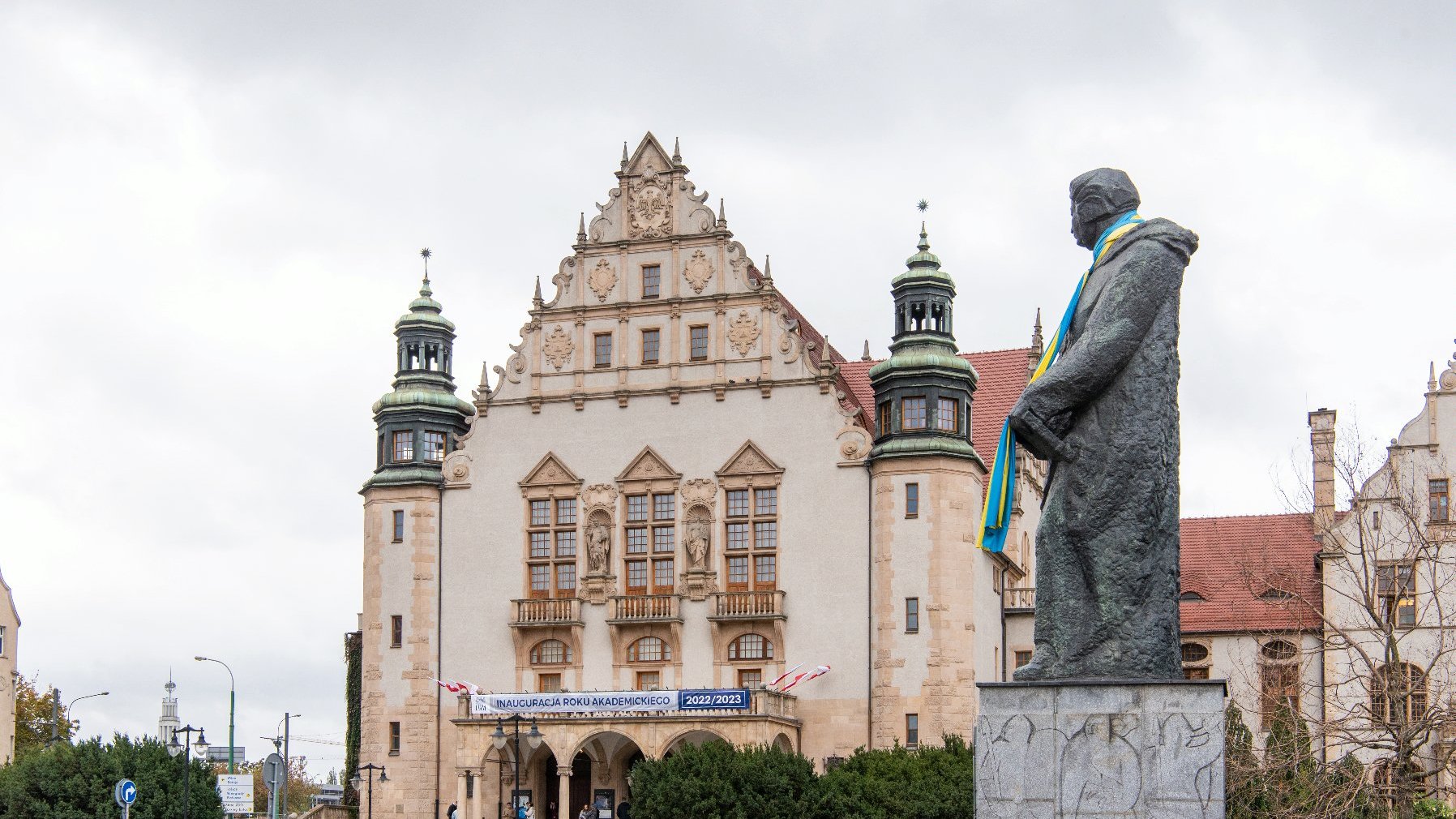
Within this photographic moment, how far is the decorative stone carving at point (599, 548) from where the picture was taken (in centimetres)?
5188

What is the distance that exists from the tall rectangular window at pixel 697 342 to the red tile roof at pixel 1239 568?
14.7m

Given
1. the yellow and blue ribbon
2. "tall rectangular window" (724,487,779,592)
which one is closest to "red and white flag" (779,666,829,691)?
"tall rectangular window" (724,487,779,592)

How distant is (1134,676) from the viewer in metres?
8.99

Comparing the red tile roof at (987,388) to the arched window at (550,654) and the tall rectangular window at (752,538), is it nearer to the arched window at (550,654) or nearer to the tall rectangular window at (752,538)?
the tall rectangular window at (752,538)

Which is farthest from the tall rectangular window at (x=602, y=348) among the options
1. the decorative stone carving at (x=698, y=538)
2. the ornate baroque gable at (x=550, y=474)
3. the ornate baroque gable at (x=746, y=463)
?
the decorative stone carving at (x=698, y=538)

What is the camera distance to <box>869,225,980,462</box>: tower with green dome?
50.4 m

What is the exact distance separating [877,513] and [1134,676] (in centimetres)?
4120

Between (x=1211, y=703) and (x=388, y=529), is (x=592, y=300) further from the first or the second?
(x=1211, y=703)

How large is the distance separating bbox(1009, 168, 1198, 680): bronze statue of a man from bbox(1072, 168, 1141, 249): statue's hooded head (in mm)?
442

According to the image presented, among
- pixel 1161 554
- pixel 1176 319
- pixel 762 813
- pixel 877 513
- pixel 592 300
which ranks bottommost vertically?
pixel 762 813

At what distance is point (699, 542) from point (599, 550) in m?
2.78

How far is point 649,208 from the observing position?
52812 mm

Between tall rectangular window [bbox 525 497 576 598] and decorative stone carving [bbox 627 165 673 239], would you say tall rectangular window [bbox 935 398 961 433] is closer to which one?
decorative stone carving [bbox 627 165 673 239]

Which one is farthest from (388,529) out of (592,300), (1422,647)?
(1422,647)
